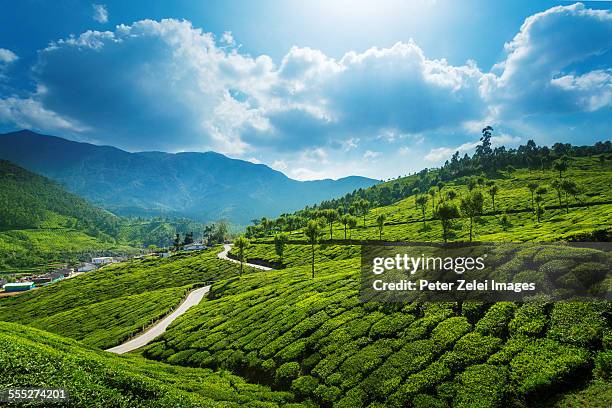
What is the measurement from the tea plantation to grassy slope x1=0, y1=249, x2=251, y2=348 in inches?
1111

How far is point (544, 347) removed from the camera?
1819 cm

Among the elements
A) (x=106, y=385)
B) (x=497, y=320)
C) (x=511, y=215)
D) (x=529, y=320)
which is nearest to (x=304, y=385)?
(x=106, y=385)

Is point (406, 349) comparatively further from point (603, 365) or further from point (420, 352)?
point (603, 365)

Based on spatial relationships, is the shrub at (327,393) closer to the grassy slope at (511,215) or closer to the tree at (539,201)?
the grassy slope at (511,215)

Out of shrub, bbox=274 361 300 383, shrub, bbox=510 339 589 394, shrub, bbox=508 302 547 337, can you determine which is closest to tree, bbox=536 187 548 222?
shrub, bbox=508 302 547 337

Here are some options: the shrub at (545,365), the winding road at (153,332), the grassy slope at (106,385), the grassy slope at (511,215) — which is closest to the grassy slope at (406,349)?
the shrub at (545,365)

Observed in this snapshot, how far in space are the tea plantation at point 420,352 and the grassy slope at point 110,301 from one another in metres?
28.2

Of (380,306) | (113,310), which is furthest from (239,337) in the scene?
(113,310)

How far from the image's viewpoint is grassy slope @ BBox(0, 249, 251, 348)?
2274 inches

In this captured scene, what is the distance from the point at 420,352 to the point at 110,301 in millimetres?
80412

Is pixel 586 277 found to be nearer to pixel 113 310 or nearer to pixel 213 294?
pixel 213 294

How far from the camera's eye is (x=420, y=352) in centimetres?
2158

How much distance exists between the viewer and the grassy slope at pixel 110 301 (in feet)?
189

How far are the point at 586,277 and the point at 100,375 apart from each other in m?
32.9
